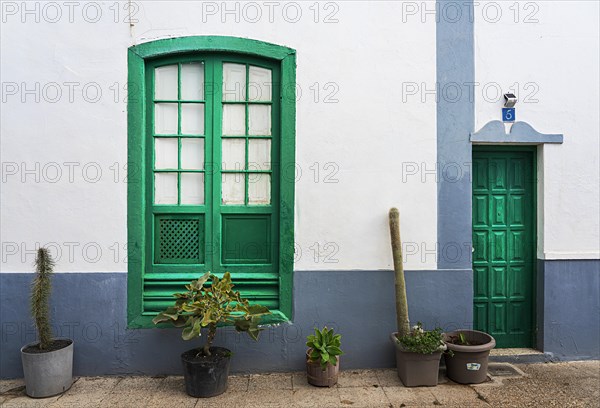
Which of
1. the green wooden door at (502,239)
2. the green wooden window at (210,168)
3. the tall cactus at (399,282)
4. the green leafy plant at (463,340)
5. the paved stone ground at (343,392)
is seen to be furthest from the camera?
the green wooden door at (502,239)

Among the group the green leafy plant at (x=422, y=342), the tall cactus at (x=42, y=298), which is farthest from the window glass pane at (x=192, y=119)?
the green leafy plant at (x=422, y=342)

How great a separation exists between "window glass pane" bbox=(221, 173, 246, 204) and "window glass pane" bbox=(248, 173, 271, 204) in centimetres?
8

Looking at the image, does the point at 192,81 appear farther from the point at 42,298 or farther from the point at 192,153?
the point at 42,298

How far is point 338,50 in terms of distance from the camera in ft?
16.4

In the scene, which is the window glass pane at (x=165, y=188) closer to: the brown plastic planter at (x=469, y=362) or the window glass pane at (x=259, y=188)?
the window glass pane at (x=259, y=188)

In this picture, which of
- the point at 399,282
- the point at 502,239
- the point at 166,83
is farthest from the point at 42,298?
the point at 502,239

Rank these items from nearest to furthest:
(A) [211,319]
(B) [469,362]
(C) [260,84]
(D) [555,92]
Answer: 1. (A) [211,319]
2. (B) [469,362]
3. (C) [260,84]
4. (D) [555,92]

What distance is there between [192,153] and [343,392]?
2959 mm

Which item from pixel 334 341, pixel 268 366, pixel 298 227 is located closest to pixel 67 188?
pixel 298 227

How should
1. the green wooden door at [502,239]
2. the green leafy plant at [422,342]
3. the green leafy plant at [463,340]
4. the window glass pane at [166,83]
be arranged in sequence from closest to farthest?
the green leafy plant at [422,342] → the green leafy plant at [463,340] → the window glass pane at [166,83] → the green wooden door at [502,239]

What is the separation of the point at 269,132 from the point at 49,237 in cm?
260

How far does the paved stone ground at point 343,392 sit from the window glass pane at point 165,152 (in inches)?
89.9

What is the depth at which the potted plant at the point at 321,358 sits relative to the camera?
4.51 metres

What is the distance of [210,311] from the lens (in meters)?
4.22
